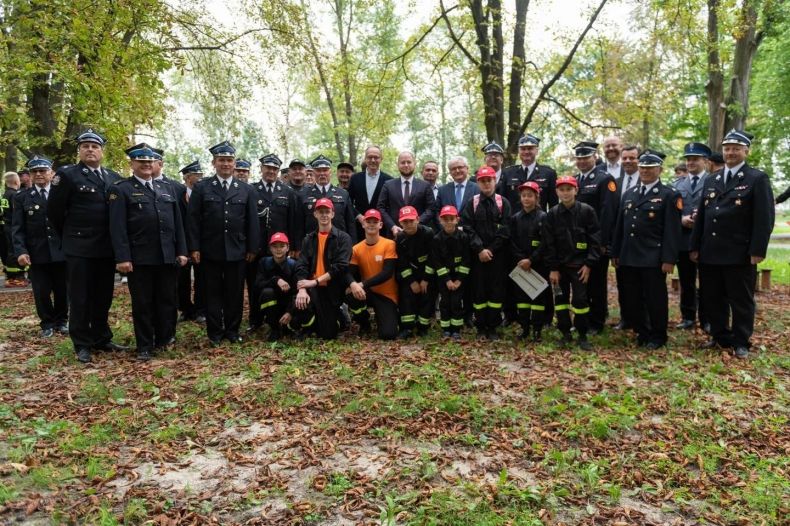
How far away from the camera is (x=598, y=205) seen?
7.45m

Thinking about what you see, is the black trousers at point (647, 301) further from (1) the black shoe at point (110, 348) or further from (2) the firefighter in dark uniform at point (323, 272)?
(1) the black shoe at point (110, 348)

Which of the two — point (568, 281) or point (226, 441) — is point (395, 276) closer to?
point (568, 281)

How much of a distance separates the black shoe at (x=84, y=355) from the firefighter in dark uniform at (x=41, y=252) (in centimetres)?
172

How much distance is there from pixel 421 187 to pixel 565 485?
5.28 meters

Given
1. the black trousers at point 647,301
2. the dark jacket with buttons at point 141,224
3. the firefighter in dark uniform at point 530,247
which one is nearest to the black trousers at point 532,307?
the firefighter in dark uniform at point 530,247

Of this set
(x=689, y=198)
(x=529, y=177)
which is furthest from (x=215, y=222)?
(x=689, y=198)

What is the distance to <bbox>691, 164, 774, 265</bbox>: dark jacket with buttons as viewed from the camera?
6.06m

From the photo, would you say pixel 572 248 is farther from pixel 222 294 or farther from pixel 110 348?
pixel 110 348

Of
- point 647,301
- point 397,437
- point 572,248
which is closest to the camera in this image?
point 397,437

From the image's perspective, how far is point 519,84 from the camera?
38.2 feet

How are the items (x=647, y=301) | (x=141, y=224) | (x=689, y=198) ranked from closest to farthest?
(x=141, y=224), (x=647, y=301), (x=689, y=198)

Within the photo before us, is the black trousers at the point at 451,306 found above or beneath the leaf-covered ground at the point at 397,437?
above

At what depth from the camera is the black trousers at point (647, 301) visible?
21.8ft

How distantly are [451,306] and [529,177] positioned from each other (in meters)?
2.25
